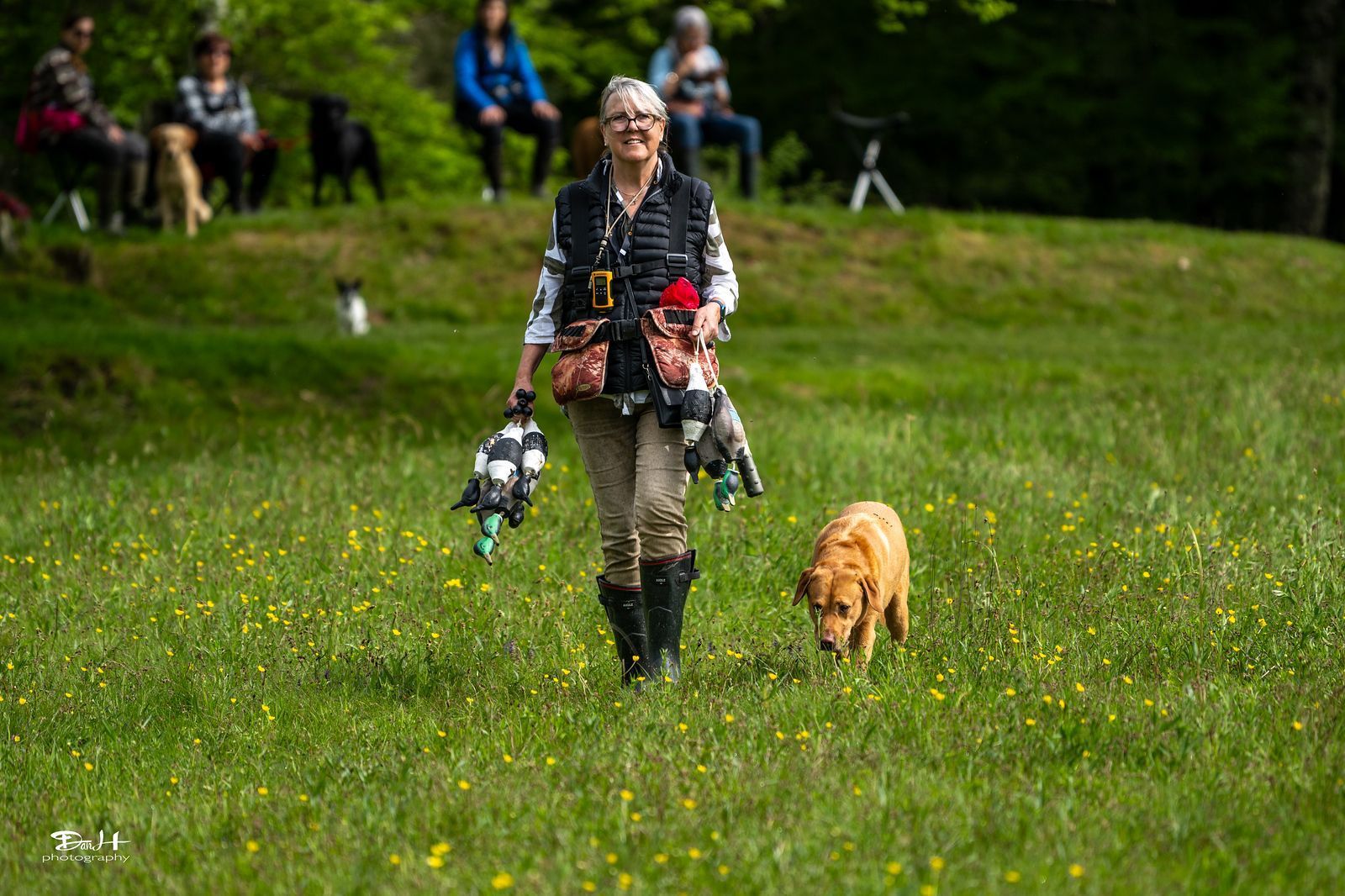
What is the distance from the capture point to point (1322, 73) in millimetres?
28828

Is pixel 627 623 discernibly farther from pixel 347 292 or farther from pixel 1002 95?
pixel 1002 95

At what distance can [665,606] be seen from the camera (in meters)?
5.77

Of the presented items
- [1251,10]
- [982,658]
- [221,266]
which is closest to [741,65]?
[1251,10]

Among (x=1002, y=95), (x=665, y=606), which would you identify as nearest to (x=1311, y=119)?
(x=1002, y=95)

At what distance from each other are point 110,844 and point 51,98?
521 inches

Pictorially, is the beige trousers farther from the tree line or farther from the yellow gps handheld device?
the tree line

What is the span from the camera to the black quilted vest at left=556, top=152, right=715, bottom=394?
5.56 metres

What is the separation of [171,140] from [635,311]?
12.0 metres

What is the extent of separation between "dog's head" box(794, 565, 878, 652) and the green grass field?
0.54ft

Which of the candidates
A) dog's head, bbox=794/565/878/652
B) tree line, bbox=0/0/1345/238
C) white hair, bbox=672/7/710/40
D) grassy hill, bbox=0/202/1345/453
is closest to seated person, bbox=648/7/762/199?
white hair, bbox=672/7/710/40

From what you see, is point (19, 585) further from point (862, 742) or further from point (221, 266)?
point (221, 266)

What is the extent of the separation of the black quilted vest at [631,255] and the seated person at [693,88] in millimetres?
11456

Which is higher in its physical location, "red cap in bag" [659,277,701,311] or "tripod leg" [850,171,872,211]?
"red cap in bag" [659,277,701,311]

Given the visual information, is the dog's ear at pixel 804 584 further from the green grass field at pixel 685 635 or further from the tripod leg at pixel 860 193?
the tripod leg at pixel 860 193
